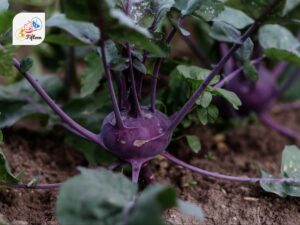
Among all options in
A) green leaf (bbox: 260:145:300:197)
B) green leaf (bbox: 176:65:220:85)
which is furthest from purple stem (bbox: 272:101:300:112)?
green leaf (bbox: 176:65:220:85)

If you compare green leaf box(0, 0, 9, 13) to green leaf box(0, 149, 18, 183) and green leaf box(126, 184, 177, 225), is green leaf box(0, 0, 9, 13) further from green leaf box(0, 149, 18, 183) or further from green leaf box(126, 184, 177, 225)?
green leaf box(126, 184, 177, 225)

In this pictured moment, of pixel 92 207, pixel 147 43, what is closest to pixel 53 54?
pixel 147 43

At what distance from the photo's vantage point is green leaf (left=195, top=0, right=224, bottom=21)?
94 cm

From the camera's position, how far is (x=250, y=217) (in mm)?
981

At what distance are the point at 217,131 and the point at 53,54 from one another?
59 centimetres

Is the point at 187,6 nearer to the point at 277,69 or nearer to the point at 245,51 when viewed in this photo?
the point at 245,51

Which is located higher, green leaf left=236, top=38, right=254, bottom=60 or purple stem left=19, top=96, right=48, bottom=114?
green leaf left=236, top=38, right=254, bottom=60

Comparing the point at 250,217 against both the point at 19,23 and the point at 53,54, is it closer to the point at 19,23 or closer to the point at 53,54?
the point at 19,23

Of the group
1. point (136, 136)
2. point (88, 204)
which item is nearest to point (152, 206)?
point (88, 204)

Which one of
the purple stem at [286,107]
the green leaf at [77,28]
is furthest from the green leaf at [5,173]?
the purple stem at [286,107]

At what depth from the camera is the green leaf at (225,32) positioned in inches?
35.5

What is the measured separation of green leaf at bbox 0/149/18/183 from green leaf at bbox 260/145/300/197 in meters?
0.49

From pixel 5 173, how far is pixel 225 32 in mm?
477

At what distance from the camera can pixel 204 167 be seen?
3.92 ft
